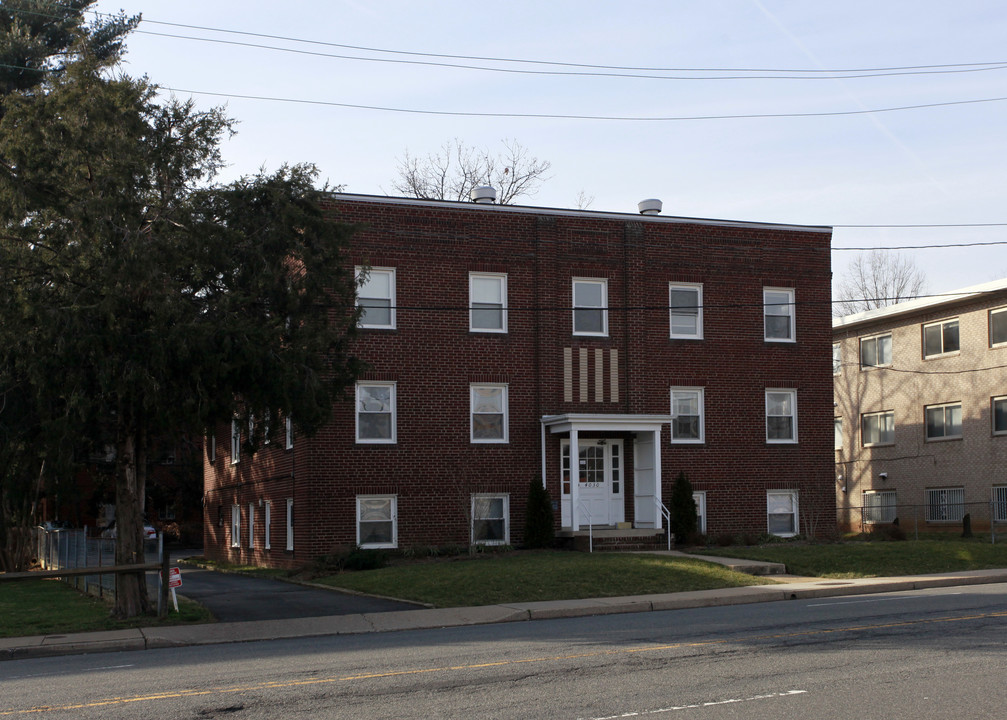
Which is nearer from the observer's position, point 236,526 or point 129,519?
point 129,519

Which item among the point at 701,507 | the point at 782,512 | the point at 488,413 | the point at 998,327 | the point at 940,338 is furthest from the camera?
the point at 940,338

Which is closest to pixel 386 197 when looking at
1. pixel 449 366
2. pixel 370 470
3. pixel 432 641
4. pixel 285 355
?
pixel 449 366

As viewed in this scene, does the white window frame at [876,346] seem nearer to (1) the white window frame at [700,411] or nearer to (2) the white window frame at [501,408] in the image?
(1) the white window frame at [700,411]

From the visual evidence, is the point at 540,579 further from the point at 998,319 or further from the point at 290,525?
the point at 998,319

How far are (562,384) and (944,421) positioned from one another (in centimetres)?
1874

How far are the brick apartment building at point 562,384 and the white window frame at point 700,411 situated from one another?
0.06 meters

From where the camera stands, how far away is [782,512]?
30281mm

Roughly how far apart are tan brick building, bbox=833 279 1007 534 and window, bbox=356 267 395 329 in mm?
19437

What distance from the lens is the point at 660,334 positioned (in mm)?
29500

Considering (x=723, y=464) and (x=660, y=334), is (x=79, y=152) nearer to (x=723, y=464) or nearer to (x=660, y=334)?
(x=660, y=334)

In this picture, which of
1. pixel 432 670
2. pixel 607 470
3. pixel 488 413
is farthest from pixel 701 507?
pixel 432 670

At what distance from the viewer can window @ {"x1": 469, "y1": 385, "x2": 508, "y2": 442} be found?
27.8 meters

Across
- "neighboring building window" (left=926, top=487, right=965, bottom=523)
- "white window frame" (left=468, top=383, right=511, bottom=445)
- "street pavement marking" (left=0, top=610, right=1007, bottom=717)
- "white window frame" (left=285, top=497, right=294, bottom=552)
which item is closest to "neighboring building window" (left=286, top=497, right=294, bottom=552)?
"white window frame" (left=285, top=497, right=294, bottom=552)

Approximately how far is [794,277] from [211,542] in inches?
874
